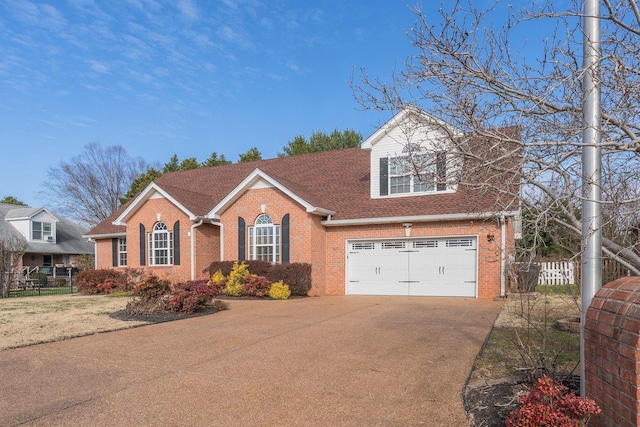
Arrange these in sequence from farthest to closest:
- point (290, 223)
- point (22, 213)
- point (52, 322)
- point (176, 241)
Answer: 1. point (22, 213)
2. point (176, 241)
3. point (290, 223)
4. point (52, 322)

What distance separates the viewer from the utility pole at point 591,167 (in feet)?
13.4

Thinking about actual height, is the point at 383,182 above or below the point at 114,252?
above

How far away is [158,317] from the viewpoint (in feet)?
36.9

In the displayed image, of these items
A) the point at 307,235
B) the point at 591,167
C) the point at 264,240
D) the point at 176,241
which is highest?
the point at 591,167

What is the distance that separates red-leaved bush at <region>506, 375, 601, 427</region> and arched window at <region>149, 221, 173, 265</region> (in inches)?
716

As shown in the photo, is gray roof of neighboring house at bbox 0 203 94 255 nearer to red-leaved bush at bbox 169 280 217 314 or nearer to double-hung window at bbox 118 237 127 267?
double-hung window at bbox 118 237 127 267

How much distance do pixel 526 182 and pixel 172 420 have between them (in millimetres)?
4580

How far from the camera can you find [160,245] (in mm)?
20156

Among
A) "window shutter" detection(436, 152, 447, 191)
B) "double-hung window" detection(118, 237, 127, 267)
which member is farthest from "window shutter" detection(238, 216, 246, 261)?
"window shutter" detection(436, 152, 447, 191)

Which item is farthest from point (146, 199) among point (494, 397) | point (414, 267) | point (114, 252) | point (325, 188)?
point (494, 397)

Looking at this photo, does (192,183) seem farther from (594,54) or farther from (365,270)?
(594,54)

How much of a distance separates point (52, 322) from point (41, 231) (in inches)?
1173

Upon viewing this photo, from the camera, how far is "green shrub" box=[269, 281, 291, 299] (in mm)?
15500

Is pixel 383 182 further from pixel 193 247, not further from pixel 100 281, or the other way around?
pixel 100 281
